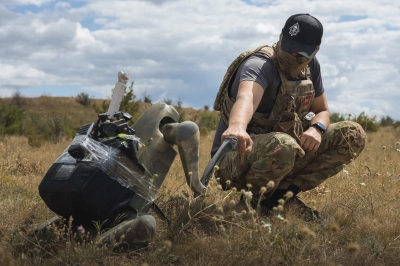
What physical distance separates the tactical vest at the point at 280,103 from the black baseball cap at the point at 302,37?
0.22m

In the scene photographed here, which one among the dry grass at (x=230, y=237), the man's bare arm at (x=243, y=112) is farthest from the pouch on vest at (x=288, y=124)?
the dry grass at (x=230, y=237)

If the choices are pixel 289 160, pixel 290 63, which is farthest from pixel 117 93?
pixel 290 63

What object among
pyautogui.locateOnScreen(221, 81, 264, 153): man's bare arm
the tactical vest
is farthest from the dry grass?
the tactical vest

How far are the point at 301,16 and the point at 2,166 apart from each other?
436cm

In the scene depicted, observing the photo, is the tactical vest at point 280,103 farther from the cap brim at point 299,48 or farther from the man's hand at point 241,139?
the man's hand at point 241,139

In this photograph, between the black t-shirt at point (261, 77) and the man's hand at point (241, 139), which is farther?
the black t-shirt at point (261, 77)

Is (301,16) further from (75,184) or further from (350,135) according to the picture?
(75,184)

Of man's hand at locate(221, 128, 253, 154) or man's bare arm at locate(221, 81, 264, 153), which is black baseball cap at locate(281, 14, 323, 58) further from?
man's hand at locate(221, 128, 253, 154)

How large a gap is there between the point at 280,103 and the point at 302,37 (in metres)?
0.53

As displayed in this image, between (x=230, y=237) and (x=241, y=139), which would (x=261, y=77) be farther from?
(x=230, y=237)

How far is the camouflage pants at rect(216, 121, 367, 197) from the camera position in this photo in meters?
4.38

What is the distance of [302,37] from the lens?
14.9ft

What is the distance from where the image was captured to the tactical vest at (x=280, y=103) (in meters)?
4.73

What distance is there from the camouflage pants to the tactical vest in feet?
0.71
